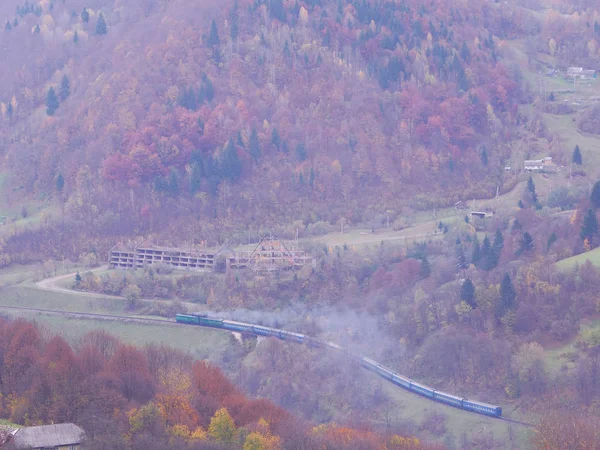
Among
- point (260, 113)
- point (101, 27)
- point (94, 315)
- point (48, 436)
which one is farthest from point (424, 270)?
point (101, 27)

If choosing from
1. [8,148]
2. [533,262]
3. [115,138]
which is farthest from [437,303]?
[8,148]

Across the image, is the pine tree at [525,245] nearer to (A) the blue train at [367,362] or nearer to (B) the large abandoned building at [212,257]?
(A) the blue train at [367,362]

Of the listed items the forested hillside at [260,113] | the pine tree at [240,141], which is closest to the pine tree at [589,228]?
the forested hillside at [260,113]

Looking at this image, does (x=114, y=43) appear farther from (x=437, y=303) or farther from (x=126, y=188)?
(x=437, y=303)

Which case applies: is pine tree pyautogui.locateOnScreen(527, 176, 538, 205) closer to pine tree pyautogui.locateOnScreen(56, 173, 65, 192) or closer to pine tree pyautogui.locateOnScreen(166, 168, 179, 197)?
pine tree pyautogui.locateOnScreen(166, 168, 179, 197)

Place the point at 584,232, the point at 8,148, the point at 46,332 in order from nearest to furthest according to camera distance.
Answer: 1. the point at 46,332
2. the point at 584,232
3. the point at 8,148

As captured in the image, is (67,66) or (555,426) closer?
(555,426)
